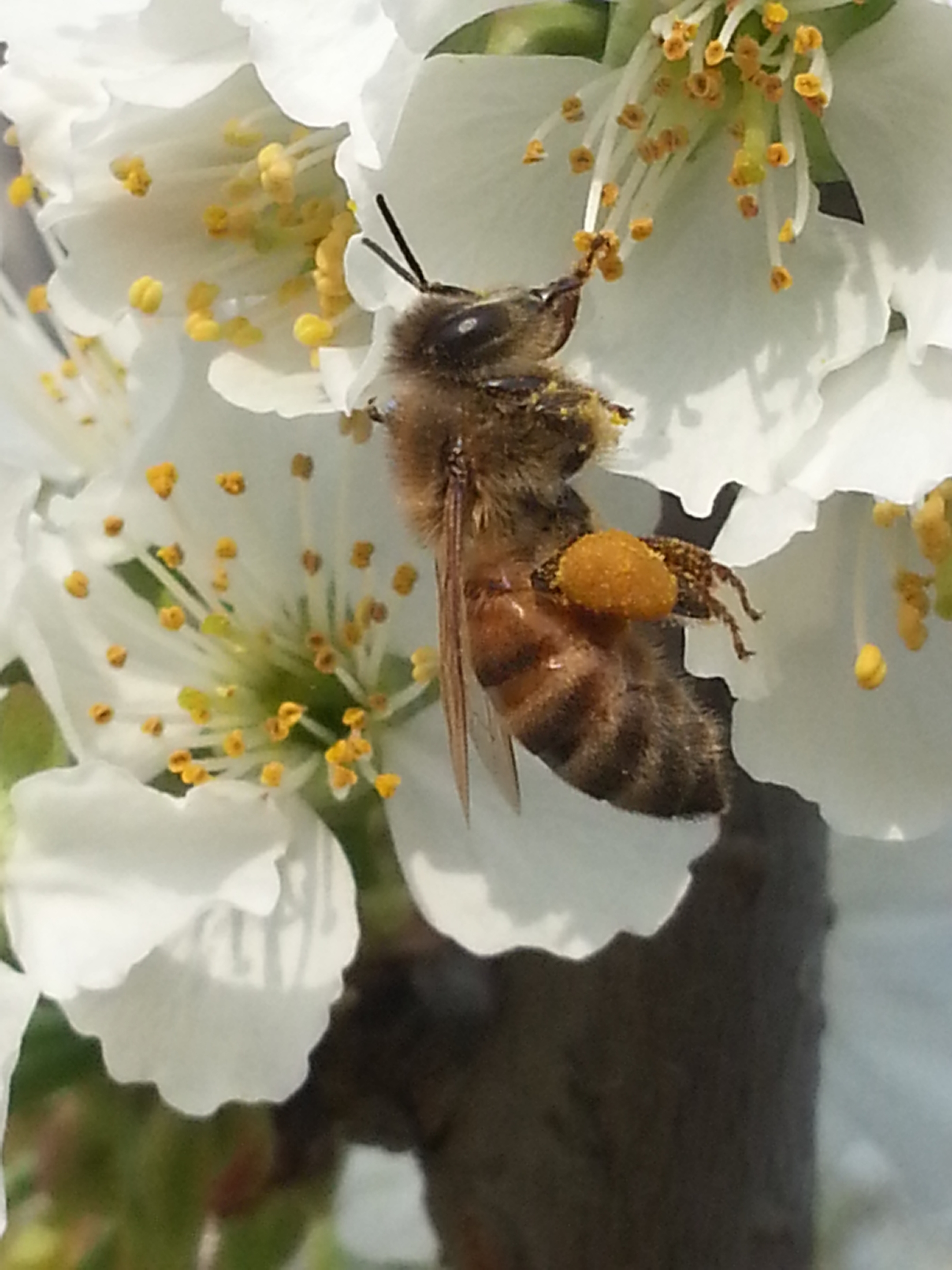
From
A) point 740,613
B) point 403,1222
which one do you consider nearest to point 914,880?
point 403,1222

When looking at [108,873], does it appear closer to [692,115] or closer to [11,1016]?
[11,1016]

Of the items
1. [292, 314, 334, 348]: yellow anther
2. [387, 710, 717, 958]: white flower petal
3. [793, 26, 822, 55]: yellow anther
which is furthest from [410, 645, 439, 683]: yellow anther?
[793, 26, 822, 55]: yellow anther

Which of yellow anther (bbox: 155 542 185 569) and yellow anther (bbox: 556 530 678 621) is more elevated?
yellow anther (bbox: 556 530 678 621)

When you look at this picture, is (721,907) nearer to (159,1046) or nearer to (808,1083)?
(808,1083)

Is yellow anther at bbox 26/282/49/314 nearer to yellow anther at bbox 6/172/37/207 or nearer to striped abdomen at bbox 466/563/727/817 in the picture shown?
yellow anther at bbox 6/172/37/207

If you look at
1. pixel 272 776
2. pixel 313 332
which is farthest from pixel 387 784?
pixel 313 332

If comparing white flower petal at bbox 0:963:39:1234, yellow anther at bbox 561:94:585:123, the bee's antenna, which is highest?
yellow anther at bbox 561:94:585:123
